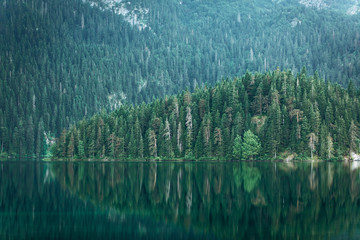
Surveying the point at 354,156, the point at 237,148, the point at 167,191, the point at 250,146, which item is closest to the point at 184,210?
the point at 167,191

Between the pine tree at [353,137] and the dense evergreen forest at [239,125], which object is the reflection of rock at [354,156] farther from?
the dense evergreen forest at [239,125]

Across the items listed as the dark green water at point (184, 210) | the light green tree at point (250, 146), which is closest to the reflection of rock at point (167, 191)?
the dark green water at point (184, 210)

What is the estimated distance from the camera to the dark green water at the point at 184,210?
117ft

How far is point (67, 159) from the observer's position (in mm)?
174000

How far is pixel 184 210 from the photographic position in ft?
147

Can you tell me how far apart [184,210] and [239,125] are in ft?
363

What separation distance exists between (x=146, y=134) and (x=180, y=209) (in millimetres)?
123291

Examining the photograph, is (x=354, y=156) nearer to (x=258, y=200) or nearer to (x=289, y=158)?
(x=289, y=158)

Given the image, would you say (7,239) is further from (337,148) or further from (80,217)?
(337,148)

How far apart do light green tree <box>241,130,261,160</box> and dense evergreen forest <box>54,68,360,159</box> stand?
329 millimetres

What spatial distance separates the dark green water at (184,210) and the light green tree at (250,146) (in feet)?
255

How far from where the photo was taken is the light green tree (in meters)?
144

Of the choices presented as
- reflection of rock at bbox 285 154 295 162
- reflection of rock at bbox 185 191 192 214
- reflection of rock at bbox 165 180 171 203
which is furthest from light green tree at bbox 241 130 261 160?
reflection of rock at bbox 185 191 192 214

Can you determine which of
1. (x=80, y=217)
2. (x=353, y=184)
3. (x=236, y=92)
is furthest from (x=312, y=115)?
(x=80, y=217)
